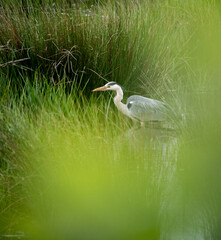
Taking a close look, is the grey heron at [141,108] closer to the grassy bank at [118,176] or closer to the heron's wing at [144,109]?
the heron's wing at [144,109]

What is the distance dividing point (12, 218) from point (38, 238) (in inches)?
6.5

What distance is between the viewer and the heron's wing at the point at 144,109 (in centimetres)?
300

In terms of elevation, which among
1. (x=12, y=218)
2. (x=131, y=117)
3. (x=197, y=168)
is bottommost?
(x=131, y=117)

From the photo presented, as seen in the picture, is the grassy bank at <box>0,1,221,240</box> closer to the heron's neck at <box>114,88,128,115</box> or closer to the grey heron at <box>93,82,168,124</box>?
the grey heron at <box>93,82,168,124</box>

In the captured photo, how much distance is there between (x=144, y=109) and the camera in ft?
10.3

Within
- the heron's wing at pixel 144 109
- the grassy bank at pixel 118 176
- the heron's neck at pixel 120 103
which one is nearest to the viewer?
the grassy bank at pixel 118 176

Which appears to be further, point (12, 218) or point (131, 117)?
point (131, 117)

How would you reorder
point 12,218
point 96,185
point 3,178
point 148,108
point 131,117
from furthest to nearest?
point 131,117 < point 148,108 < point 3,178 < point 12,218 < point 96,185

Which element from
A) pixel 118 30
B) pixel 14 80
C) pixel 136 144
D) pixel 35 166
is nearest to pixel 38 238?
pixel 35 166

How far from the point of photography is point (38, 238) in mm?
1878

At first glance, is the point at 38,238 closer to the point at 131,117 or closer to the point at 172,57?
the point at 131,117

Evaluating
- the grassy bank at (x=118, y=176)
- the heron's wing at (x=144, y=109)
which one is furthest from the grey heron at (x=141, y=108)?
the grassy bank at (x=118, y=176)

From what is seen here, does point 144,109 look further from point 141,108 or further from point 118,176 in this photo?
point 118,176

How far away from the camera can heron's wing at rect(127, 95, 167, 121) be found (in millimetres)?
3002
